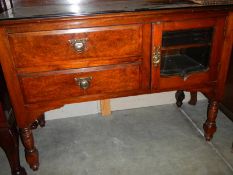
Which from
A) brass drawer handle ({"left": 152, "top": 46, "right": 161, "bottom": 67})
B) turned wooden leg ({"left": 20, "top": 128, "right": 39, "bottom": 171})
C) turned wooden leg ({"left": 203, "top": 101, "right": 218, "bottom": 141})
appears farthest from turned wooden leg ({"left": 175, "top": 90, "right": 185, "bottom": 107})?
turned wooden leg ({"left": 20, "top": 128, "right": 39, "bottom": 171})

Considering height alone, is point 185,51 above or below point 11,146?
above

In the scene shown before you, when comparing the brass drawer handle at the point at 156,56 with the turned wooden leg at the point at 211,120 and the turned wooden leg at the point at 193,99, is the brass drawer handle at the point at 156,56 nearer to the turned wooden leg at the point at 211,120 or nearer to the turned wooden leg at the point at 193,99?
the turned wooden leg at the point at 211,120

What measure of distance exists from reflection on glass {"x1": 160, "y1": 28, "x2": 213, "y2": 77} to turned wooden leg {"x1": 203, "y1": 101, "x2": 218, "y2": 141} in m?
0.28

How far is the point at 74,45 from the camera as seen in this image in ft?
3.74

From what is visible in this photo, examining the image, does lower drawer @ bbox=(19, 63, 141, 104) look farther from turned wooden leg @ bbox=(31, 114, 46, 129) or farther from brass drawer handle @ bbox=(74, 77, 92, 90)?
turned wooden leg @ bbox=(31, 114, 46, 129)

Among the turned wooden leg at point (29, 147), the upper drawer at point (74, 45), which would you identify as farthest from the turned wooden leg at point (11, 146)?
the upper drawer at point (74, 45)

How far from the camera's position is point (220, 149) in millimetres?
1643

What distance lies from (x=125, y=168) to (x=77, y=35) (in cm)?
87

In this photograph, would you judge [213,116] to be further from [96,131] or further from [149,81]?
[96,131]

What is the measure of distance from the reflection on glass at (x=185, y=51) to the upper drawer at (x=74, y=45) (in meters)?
0.20

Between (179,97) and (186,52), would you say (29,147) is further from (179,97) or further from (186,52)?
(179,97)

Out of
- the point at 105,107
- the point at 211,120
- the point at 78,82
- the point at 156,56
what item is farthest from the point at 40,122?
the point at 211,120

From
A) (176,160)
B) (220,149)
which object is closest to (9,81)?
(176,160)

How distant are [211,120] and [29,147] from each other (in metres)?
1.13
